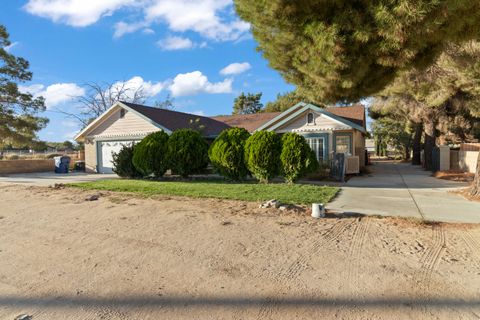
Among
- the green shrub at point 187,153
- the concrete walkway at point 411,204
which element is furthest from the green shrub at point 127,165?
the concrete walkway at point 411,204

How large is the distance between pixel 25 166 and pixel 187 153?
1482 centimetres

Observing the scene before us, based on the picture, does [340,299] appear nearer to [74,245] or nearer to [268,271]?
[268,271]

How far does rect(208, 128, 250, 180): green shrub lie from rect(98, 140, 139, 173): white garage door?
1005 cm

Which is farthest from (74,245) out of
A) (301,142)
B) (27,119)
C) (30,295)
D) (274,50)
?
(27,119)

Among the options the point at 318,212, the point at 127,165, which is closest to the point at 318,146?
the point at 127,165

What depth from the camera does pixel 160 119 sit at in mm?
20516

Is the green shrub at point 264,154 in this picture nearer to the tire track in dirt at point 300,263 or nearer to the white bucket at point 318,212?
the white bucket at point 318,212

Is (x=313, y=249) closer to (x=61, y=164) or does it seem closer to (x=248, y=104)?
(x=61, y=164)

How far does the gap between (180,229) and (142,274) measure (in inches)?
77.6

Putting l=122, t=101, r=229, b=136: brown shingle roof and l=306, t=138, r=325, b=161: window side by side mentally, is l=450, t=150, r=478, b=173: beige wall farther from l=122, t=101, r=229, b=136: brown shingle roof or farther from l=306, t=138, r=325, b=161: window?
l=122, t=101, r=229, b=136: brown shingle roof

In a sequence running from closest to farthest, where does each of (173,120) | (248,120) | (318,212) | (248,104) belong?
(318,212)
(173,120)
(248,120)
(248,104)

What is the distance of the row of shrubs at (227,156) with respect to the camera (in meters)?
11.8

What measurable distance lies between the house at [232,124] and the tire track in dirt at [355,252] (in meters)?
10.8

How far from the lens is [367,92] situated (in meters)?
6.77
